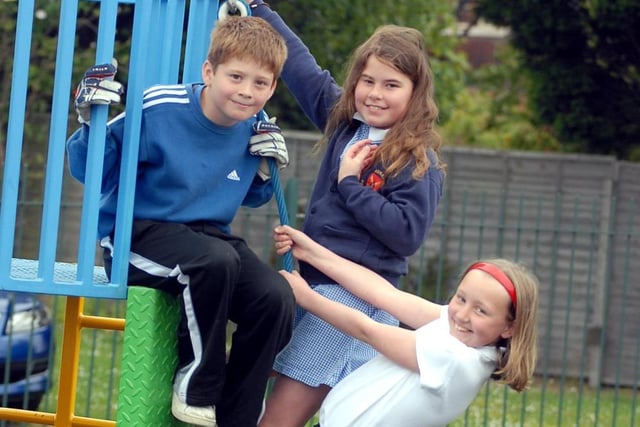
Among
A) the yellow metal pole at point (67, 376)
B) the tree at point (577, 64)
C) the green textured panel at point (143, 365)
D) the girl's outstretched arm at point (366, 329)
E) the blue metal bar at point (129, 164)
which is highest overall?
the tree at point (577, 64)

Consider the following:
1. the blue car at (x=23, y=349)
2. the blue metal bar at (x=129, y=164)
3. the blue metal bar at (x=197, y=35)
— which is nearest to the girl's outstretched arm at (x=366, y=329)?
the blue metal bar at (x=129, y=164)

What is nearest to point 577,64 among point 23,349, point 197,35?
point 23,349

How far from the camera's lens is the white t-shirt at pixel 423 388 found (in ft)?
9.93

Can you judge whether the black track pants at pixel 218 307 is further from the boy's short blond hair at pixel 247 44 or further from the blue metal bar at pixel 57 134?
the boy's short blond hair at pixel 247 44

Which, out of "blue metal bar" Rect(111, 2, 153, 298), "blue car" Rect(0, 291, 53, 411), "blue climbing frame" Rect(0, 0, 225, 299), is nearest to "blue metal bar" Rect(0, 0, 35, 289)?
"blue climbing frame" Rect(0, 0, 225, 299)

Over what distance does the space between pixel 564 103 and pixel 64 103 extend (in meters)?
7.57

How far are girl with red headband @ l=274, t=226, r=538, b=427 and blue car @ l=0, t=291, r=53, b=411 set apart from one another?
13.2 feet

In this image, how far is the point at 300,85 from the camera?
11.8ft

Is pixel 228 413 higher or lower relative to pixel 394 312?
lower

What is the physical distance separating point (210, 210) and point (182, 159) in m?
0.16

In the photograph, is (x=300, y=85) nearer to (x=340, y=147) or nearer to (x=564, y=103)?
(x=340, y=147)

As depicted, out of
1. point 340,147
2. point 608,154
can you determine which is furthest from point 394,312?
point 608,154

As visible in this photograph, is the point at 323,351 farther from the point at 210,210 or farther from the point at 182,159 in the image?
the point at 182,159

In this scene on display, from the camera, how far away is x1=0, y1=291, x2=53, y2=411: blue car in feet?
22.8
